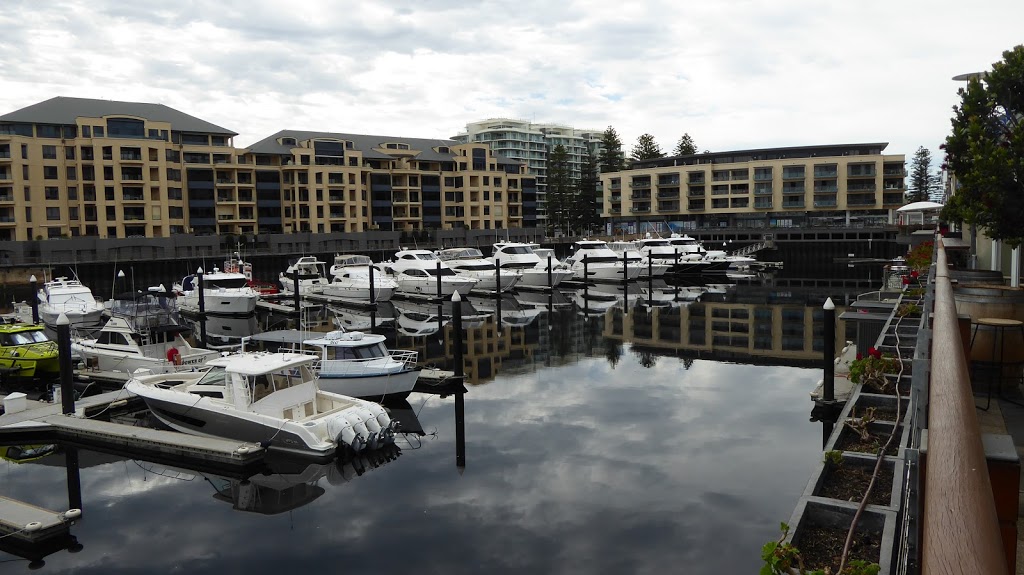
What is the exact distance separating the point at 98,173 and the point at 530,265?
4083 centimetres

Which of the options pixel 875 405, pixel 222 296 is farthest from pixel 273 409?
pixel 222 296

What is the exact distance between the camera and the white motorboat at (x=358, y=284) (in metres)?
44.4

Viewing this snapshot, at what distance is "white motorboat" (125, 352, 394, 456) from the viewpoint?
51.7 ft

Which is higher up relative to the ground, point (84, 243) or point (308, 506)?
point (84, 243)

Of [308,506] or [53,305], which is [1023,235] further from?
[53,305]

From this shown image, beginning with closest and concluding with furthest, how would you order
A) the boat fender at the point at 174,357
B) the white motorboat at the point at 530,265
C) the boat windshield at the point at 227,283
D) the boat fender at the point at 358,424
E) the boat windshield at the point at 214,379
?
1. the boat fender at the point at 358,424
2. the boat windshield at the point at 214,379
3. the boat fender at the point at 174,357
4. the boat windshield at the point at 227,283
5. the white motorboat at the point at 530,265

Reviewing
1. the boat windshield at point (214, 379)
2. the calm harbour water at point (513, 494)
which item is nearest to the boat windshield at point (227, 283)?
the calm harbour water at point (513, 494)

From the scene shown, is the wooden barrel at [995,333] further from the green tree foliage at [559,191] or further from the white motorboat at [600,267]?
the green tree foliage at [559,191]

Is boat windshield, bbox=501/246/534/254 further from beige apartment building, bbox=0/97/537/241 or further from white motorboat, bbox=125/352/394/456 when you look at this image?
white motorboat, bbox=125/352/394/456

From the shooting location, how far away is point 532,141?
149125 mm

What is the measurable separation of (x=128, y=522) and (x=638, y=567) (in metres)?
8.96

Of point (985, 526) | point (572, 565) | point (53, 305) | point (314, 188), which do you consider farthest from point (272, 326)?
point (314, 188)

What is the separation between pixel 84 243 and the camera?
62.3 metres

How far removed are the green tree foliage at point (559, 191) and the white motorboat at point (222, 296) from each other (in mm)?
63625
